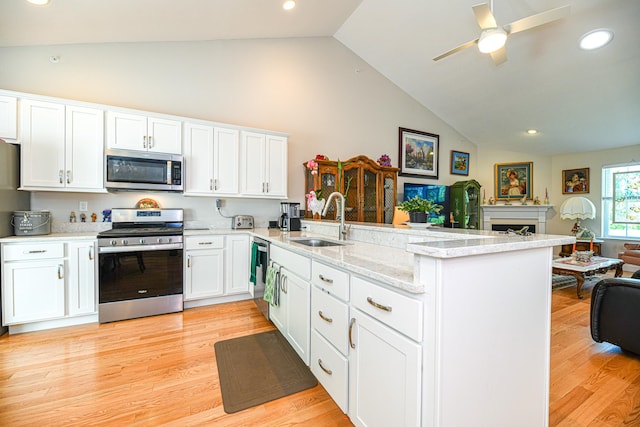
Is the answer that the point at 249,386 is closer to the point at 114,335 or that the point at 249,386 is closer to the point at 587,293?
the point at 114,335

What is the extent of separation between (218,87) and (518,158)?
21.2ft

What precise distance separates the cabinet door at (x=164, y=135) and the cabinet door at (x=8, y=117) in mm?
1077

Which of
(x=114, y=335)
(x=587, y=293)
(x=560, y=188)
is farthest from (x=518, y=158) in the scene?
(x=114, y=335)

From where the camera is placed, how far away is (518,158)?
637cm

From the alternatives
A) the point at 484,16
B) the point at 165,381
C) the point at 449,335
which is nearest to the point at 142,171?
the point at 165,381

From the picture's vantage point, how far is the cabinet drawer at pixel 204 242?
3.21m

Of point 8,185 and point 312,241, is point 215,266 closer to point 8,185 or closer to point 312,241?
point 312,241

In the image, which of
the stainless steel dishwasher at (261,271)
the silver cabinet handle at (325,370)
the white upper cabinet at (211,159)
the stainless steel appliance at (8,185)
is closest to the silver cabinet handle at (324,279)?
the silver cabinet handle at (325,370)

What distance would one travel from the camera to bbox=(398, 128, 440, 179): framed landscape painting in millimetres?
5387

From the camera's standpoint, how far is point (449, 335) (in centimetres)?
104

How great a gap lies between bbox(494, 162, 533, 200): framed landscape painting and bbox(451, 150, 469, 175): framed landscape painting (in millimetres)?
833

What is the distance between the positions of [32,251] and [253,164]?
7.61ft

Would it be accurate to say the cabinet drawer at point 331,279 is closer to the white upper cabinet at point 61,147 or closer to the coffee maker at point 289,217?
Result: the coffee maker at point 289,217

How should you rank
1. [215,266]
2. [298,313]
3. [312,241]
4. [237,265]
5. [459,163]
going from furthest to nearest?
[459,163]
[237,265]
[215,266]
[312,241]
[298,313]
